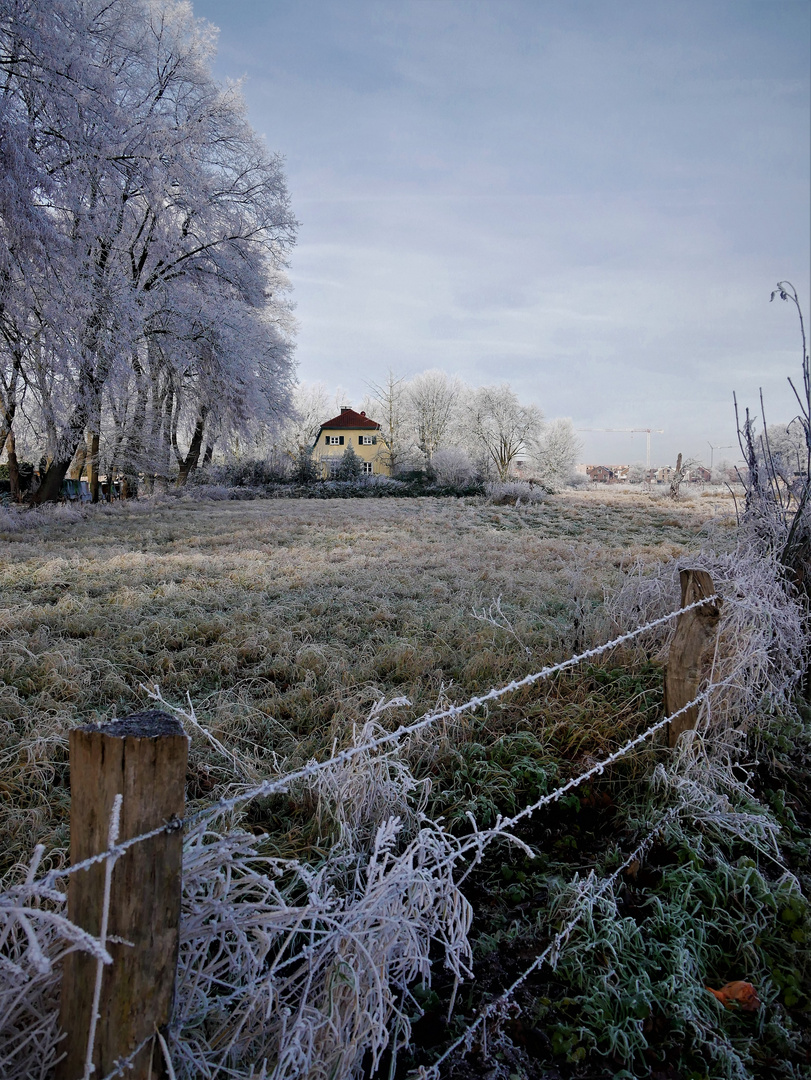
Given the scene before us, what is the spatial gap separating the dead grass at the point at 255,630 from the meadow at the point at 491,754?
2 centimetres

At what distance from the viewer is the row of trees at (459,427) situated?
3497 cm

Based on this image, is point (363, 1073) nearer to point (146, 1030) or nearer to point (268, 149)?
point (146, 1030)

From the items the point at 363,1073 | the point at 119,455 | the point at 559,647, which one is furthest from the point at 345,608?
Result: the point at 119,455

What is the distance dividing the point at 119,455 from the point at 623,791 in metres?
14.7

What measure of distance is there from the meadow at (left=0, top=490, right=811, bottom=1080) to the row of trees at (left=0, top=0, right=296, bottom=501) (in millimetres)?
4614

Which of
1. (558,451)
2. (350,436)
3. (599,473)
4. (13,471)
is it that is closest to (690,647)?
(13,471)

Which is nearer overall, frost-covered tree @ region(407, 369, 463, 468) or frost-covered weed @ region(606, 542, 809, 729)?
frost-covered weed @ region(606, 542, 809, 729)

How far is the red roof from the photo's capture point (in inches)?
1836

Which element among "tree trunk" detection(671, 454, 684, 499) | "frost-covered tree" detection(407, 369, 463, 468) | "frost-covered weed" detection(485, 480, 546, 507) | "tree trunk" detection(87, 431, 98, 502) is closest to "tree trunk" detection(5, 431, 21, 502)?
"tree trunk" detection(87, 431, 98, 502)

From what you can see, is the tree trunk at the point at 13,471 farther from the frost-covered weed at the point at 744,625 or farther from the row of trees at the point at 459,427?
the row of trees at the point at 459,427

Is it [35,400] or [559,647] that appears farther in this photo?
[35,400]

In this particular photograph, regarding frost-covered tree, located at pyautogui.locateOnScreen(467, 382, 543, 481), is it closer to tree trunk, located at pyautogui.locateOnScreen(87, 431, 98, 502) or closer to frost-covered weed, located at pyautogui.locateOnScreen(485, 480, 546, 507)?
frost-covered weed, located at pyautogui.locateOnScreen(485, 480, 546, 507)

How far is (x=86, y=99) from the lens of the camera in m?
8.64

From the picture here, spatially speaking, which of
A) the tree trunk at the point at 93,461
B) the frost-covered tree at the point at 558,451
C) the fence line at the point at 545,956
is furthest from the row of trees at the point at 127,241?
the frost-covered tree at the point at 558,451
